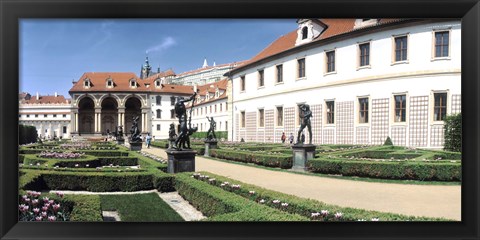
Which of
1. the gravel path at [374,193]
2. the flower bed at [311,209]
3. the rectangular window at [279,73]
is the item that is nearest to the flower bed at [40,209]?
the flower bed at [311,209]

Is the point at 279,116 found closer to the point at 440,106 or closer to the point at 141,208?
the point at 440,106

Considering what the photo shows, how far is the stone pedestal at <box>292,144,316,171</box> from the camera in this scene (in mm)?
12047

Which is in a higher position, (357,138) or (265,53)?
(265,53)

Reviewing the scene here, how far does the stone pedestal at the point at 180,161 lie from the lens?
9.31 m

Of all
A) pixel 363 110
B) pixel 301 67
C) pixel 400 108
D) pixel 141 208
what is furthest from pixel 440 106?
pixel 141 208

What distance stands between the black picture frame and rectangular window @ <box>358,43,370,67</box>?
17.0 meters

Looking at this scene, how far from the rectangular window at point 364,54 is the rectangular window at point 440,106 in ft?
15.2

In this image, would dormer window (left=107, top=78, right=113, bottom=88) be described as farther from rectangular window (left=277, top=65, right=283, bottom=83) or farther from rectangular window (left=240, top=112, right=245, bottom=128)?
rectangular window (left=277, top=65, right=283, bottom=83)

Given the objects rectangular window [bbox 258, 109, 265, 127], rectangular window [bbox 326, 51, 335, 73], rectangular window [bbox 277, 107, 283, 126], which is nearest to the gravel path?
rectangular window [bbox 326, 51, 335, 73]

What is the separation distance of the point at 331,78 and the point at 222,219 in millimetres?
19473
